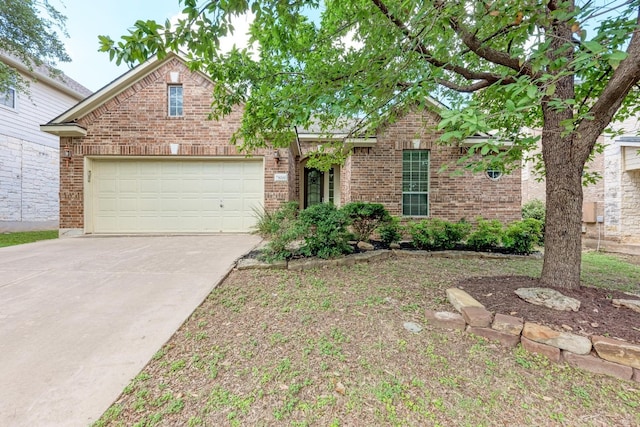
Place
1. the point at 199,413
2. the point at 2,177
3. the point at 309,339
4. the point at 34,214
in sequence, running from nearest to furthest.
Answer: the point at 199,413 → the point at 309,339 → the point at 2,177 → the point at 34,214

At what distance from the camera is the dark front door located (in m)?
12.2

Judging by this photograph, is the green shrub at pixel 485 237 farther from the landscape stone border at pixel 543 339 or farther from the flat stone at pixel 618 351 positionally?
the flat stone at pixel 618 351

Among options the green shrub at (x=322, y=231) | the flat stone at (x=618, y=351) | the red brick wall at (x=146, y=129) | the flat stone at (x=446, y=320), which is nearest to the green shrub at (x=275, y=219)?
the green shrub at (x=322, y=231)

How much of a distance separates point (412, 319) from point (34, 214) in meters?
15.7

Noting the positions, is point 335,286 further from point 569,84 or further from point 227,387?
point 569,84

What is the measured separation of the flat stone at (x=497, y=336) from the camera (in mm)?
2469

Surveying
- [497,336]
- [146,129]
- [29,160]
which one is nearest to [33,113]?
[29,160]

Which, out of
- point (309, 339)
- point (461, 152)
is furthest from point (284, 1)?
point (461, 152)

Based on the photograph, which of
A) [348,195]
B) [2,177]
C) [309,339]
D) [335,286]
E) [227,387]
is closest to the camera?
[227,387]

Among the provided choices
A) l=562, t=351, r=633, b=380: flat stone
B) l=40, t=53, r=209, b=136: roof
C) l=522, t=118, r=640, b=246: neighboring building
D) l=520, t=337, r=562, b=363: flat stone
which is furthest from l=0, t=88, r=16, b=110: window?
l=522, t=118, r=640, b=246: neighboring building

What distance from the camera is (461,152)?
8.33 metres

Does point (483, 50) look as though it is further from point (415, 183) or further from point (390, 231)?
point (415, 183)

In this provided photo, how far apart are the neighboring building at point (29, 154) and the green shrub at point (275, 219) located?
9.84 metres

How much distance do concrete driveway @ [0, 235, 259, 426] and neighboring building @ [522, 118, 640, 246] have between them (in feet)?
30.5
